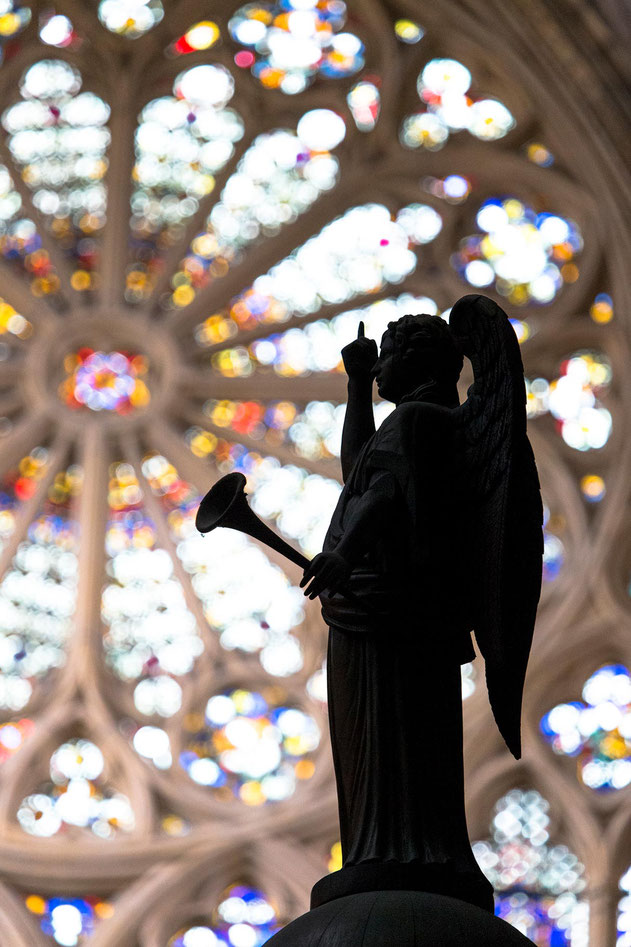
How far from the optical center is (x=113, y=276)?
989 cm

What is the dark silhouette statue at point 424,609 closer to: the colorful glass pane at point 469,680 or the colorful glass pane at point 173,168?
the colorful glass pane at point 469,680

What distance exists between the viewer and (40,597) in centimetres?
911

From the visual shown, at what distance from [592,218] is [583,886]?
3396mm

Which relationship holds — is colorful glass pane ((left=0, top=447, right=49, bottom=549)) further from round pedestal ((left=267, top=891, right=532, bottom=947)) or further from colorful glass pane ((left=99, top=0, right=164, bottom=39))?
round pedestal ((left=267, top=891, right=532, bottom=947))

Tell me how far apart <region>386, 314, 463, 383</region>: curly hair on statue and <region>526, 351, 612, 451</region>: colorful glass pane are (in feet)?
19.8

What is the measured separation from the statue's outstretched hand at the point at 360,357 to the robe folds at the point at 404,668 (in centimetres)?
24

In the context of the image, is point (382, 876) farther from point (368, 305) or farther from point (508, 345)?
point (368, 305)

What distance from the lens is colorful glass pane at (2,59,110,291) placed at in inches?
393

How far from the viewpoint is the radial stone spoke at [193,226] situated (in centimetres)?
983

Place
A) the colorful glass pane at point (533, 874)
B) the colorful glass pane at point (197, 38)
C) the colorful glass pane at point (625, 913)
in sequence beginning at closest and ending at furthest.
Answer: the colorful glass pane at point (625, 913) < the colorful glass pane at point (533, 874) < the colorful glass pane at point (197, 38)

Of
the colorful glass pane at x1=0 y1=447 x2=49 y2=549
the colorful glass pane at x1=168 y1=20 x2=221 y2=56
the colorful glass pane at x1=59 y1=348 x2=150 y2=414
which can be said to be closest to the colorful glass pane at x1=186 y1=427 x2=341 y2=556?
the colorful glass pane at x1=59 y1=348 x2=150 y2=414

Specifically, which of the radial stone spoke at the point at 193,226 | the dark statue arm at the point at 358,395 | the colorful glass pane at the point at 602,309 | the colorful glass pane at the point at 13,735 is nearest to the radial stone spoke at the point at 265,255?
the radial stone spoke at the point at 193,226

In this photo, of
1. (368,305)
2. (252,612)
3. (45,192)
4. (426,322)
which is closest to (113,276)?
(45,192)

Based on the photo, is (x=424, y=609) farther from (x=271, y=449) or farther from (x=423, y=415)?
(x=271, y=449)
